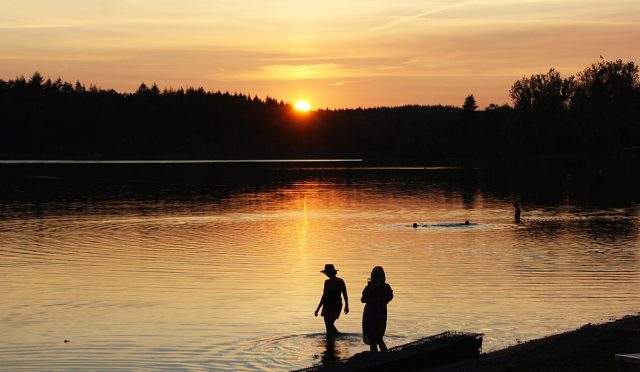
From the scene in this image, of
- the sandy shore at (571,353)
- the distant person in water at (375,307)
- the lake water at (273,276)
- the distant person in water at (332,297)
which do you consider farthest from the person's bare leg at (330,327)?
the sandy shore at (571,353)

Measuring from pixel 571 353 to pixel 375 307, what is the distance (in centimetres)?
469

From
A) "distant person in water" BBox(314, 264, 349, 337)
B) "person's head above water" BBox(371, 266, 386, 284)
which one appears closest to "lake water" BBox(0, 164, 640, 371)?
"distant person in water" BBox(314, 264, 349, 337)

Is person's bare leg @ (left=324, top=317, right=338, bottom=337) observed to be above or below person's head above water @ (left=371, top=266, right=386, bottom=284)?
below

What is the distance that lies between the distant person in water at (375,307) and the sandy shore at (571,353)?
2.19m

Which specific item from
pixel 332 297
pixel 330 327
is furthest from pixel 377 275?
pixel 330 327

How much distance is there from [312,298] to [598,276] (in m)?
13.7

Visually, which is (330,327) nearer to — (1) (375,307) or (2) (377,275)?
(1) (375,307)

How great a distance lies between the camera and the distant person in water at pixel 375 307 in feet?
74.7

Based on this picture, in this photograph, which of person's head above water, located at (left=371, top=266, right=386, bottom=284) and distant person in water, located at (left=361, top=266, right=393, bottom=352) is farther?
distant person in water, located at (left=361, top=266, right=393, bottom=352)

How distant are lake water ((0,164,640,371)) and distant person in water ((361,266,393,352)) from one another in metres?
2.71

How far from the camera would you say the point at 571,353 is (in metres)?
21.7

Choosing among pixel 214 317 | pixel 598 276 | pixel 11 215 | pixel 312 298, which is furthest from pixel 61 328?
pixel 11 215

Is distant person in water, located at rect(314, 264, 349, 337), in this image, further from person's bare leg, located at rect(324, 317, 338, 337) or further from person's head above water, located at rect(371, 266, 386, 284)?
person's head above water, located at rect(371, 266, 386, 284)

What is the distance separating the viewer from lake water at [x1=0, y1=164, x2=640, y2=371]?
28.1 m
